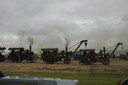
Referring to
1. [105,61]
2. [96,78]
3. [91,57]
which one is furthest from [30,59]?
[96,78]

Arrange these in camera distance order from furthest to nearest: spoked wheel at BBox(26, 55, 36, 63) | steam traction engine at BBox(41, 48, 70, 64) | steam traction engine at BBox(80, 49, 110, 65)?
spoked wheel at BBox(26, 55, 36, 63) → steam traction engine at BBox(41, 48, 70, 64) → steam traction engine at BBox(80, 49, 110, 65)

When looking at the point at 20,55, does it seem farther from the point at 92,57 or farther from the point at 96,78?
the point at 96,78

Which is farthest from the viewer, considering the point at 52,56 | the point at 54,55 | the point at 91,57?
the point at 54,55

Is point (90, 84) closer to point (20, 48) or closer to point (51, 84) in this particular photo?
point (51, 84)

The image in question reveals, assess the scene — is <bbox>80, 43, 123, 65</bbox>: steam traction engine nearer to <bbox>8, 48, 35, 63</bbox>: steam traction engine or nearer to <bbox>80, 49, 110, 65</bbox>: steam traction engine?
<bbox>80, 49, 110, 65</bbox>: steam traction engine

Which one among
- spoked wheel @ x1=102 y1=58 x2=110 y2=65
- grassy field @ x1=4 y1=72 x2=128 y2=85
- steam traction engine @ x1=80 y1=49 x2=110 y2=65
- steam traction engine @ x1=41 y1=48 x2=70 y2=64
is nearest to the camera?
grassy field @ x1=4 y1=72 x2=128 y2=85

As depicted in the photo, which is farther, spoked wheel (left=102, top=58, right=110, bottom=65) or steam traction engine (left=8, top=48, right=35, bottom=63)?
steam traction engine (left=8, top=48, right=35, bottom=63)

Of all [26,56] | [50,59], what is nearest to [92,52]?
[50,59]

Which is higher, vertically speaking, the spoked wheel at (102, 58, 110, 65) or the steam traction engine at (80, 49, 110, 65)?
the steam traction engine at (80, 49, 110, 65)

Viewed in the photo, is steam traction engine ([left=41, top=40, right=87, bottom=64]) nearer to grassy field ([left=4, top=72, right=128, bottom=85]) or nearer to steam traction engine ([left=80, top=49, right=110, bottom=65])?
steam traction engine ([left=80, top=49, right=110, bottom=65])

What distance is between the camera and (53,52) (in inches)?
910

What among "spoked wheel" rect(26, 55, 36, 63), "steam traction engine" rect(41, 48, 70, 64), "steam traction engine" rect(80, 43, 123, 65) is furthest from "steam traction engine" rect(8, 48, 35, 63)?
"steam traction engine" rect(80, 43, 123, 65)

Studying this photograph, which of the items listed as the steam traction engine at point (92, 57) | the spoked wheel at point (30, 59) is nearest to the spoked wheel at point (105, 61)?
the steam traction engine at point (92, 57)

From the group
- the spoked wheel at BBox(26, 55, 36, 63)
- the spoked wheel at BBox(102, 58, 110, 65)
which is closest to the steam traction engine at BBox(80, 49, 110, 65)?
the spoked wheel at BBox(102, 58, 110, 65)
